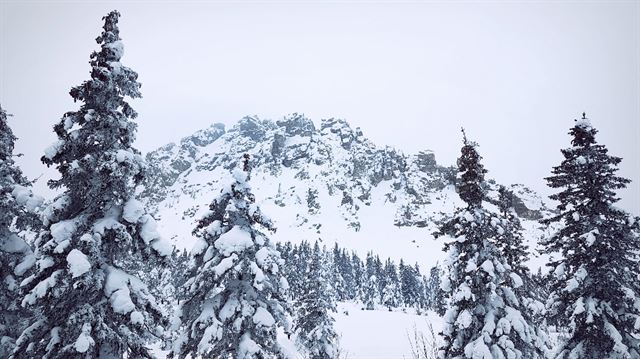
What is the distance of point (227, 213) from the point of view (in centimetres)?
1425

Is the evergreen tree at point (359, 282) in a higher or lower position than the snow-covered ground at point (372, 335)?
higher

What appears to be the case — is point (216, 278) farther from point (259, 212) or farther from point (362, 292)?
point (362, 292)

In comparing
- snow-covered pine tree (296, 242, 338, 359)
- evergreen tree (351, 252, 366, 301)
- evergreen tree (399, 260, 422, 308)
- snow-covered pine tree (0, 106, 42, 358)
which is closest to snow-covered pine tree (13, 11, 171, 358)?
snow-covered pine tree (0, 106, 42, 358)

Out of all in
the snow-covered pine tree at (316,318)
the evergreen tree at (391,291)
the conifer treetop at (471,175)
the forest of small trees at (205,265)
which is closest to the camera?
the forest of small trees at (205,265)

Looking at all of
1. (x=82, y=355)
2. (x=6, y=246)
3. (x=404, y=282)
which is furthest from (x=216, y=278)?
(x=404, y=282)

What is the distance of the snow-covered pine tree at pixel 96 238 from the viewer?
9.87 metres

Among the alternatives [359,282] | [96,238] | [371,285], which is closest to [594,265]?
[96,238]

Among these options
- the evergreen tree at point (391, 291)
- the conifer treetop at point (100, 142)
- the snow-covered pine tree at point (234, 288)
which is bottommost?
the snow-covered pine tree at point (234, 288)

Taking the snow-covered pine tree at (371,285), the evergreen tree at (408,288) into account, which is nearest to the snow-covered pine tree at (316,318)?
the snow-covered pine tree at (371,285)

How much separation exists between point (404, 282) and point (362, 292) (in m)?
14.7

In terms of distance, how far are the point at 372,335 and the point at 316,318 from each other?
104ft

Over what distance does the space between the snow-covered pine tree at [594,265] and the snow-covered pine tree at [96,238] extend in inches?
550

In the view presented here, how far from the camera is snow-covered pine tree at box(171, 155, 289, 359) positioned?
1299 centimetres

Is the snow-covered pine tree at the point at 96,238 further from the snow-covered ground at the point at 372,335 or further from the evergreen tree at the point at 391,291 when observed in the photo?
the evergreen tree at the point at 391,291
